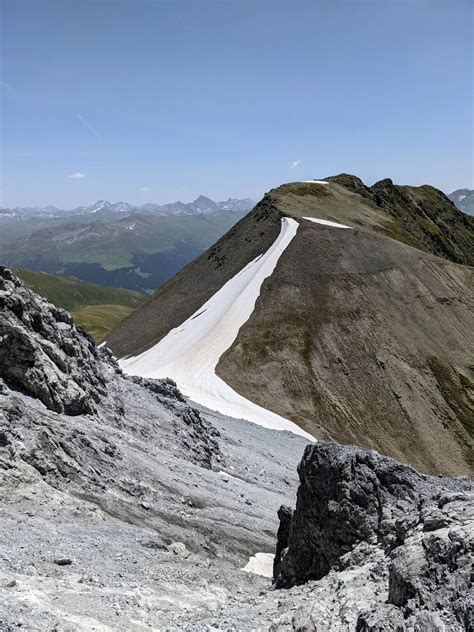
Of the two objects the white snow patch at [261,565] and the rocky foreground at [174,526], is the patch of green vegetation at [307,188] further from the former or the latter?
the white snow patch at [261,565]

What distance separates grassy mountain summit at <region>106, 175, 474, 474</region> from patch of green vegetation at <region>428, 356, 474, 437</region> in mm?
181

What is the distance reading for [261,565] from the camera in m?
23.7

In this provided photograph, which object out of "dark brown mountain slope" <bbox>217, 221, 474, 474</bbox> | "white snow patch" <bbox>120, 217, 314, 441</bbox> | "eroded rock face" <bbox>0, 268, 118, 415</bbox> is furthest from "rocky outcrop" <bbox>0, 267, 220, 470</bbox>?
"dark brown mountain slope" <bbox>217, 221, 474, 474</bbox>

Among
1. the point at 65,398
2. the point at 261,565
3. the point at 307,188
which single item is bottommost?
the point at 261,565

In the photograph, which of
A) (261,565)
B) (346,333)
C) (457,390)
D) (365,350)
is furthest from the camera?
(346,333)

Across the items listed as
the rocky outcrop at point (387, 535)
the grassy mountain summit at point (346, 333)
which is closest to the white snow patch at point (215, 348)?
the grassy mountain summit at point (346, 333)

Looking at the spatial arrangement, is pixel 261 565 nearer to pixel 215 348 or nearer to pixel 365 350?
pixel 215 348

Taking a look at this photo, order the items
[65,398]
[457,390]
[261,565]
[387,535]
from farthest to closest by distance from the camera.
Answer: [457,390] → [65,398] → [261,565] → [387,535]

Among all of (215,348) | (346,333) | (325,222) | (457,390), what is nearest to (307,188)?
(325,222)

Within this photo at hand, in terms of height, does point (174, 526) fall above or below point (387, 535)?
below

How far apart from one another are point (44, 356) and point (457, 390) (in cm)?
6210

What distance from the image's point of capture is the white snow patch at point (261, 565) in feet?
75.3

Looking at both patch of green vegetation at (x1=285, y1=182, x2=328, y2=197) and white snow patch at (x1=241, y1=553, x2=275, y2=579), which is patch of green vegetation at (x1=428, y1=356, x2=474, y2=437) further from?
patch of green vegetation at (x1=285, y1=182, x2=328, y2=197)

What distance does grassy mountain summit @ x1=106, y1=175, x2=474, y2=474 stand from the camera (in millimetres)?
66188
